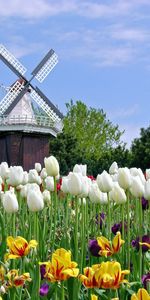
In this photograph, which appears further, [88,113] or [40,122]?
[88,113]

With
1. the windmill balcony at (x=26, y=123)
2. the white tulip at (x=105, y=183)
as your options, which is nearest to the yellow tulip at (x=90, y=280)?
A: the white tulip at (x=105, y=183)

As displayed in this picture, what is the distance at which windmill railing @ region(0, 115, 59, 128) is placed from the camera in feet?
114

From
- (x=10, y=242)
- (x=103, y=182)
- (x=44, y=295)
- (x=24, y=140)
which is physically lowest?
(x=44, y=295)

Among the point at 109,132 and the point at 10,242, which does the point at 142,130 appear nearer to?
the point at 109,132

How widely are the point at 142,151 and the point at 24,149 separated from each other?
18.0 m

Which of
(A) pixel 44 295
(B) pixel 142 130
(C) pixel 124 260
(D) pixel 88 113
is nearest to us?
(A) pixel 44 295

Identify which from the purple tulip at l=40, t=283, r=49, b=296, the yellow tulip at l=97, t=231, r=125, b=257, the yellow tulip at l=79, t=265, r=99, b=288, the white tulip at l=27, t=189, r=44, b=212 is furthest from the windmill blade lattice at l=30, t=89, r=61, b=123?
the yellow tulip at l=79, t=265, r=99, b=288

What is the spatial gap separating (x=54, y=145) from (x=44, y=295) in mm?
46824

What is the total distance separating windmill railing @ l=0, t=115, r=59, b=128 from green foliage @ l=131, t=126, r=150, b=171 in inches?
614

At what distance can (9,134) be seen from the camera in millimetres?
34969

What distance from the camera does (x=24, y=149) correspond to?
113 ft

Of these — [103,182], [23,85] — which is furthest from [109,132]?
[103,182]

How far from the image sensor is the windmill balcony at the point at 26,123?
1361 inches

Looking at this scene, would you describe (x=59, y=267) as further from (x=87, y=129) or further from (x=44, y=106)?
(x=87, y=129)
